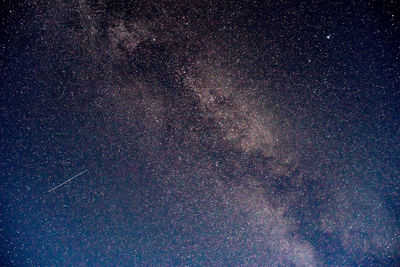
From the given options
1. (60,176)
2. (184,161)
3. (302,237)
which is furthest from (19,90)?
(302,237)

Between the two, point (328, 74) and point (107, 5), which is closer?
point (107, 5)

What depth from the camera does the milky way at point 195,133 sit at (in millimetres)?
1368

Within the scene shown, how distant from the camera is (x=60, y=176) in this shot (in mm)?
1567

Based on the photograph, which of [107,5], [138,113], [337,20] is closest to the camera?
[107,5]

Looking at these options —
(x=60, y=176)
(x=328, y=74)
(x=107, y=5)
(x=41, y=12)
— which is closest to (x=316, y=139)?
(x=328, y=74)

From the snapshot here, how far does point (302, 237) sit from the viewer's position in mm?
1643

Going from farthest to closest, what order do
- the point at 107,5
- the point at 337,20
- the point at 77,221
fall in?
1. the point at 77,221
2. the point at 337,20
3. the point at 107,5

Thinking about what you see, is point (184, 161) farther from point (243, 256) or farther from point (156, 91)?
point (243, 256)

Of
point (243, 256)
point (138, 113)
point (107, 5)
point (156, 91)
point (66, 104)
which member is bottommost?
point (243, 256)

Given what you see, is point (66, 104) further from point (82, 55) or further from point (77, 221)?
point (77, 221)

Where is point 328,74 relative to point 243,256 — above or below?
above

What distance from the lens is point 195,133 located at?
1514mm

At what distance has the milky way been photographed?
1.37 meters

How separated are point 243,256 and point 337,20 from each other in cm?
252
